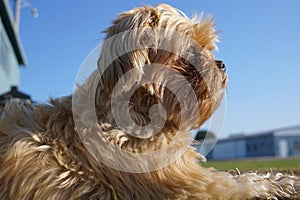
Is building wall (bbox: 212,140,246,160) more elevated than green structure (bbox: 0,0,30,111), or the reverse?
green structure (bbox: 0,0,30,111)

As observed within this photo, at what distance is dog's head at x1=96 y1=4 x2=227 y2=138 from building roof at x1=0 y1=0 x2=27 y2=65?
1228 inches

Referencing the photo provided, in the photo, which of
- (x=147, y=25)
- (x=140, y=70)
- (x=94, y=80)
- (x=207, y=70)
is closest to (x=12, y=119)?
(x=94, y=80)

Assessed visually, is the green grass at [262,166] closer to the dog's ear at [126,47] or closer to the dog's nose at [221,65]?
the dog's nose at [221,65]

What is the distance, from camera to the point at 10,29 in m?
40.2

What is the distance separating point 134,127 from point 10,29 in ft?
127

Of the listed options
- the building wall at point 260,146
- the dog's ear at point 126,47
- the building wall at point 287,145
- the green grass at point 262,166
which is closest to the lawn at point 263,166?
the green grass at point 262,166

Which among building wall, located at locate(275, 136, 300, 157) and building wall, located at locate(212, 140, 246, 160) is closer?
building wall, located at locate(275, 136, 300, 157)

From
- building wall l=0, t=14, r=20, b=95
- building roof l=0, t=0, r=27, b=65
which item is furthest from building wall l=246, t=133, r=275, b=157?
building wall l=0, t=14, r=20, b=95

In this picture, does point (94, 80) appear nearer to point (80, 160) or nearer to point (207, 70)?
point (80, 160)

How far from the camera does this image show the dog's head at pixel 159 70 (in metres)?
4.17

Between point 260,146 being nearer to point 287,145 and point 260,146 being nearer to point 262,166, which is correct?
point 287,145

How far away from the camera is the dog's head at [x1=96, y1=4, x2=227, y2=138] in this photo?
4.17 metres

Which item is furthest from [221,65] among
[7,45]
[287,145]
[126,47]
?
[287,145]

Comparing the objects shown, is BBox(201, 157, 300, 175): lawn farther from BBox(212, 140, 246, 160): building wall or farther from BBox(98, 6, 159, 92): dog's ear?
BBox(212, 140, 246, 160): building wall
